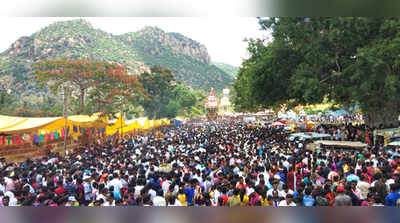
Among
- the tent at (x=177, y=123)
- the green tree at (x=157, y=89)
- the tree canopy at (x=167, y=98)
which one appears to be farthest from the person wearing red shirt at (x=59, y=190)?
the tent at (x=177, y=123)

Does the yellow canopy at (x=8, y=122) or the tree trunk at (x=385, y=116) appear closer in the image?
the yellow canopy at (x=8, y=122)

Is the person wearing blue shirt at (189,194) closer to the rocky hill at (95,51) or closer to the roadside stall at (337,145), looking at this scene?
the roadside stall at (337,145)

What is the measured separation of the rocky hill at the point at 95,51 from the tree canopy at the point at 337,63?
301cm

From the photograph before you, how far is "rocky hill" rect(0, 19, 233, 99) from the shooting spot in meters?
12.9

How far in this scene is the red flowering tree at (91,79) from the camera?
1212 cm

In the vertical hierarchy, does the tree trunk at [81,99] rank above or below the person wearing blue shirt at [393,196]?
above

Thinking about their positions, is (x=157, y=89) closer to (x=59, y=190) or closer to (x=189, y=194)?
(x=59, y=190)

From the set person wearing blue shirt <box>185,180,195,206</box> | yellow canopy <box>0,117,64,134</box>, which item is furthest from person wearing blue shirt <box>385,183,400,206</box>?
yellow canopy <box>0,117,64,134</box>

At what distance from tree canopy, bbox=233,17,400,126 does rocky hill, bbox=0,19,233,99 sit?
119 inches

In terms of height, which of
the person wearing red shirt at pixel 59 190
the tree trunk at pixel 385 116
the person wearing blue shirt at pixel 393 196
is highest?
the tree trunk at pixel 385 116

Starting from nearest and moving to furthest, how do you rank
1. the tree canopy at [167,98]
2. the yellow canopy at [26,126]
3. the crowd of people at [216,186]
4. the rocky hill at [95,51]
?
the crowd of people at [216,186]
the yellow canopy at [26,126]
the rocky hill at [95,51]
the tree canopy at [167,98]

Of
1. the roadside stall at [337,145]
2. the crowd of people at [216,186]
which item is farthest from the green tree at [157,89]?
→ the roadside stall at [337,145]

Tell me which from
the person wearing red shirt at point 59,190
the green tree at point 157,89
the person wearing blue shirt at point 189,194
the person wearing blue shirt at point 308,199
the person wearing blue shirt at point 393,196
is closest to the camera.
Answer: the person wearing blue shirt at point 393,196

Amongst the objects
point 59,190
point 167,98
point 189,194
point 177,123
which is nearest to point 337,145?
point 189,194
